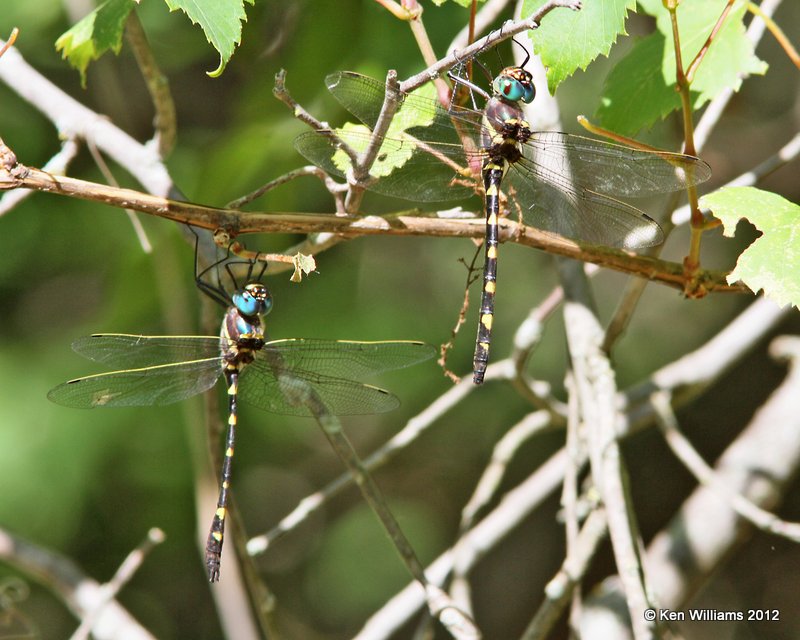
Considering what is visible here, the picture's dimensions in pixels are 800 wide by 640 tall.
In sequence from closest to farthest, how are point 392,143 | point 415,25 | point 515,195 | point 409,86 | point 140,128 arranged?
point 409,86
point 415,25
point 392,143
point 515,195
point 140,128

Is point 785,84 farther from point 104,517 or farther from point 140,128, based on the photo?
point 104,517

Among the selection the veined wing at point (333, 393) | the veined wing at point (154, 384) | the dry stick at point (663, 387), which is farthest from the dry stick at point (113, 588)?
the dry stick at point (663, 387)

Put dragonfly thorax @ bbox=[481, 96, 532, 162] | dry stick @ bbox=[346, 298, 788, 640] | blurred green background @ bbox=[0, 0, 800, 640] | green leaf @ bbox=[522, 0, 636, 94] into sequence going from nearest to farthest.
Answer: green leaf @ bbox=[522, 0, 636, 94] → dragonfly thorax @ bbox=[481, 96, 532, 162] → dry stick @ bbox=[346, 298, 788, 640] → blurred green background @ bbox=[0, 0, 800, 640]

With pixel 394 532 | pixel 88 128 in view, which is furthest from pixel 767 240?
pixel 88 128

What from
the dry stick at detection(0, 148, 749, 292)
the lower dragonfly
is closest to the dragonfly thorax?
the dry stick at detection(0, 148, 749, 292)

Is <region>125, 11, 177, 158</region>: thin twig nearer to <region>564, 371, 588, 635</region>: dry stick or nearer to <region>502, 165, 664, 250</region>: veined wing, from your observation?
<region>502, 165, 664, 250</region>: veined wing

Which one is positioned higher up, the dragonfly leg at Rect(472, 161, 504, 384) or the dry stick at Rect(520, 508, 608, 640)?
the dragonfly leg at Rect(472, 161, 504, 384)

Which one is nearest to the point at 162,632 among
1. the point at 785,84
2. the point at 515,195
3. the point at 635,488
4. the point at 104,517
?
the point at 104,517
